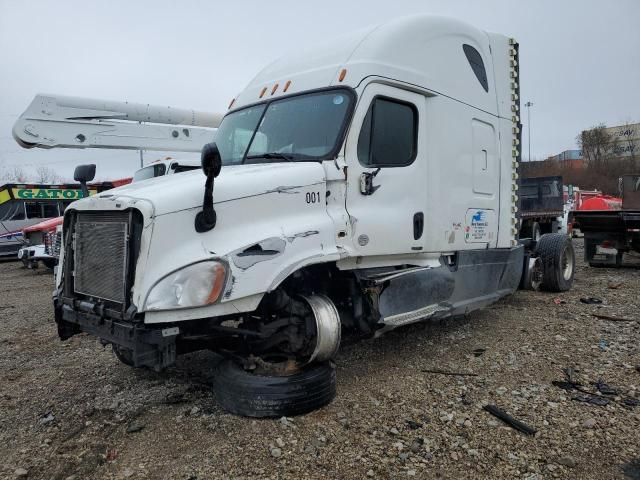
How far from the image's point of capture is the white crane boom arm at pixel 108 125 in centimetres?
931

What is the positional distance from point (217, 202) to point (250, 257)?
446 millimetres

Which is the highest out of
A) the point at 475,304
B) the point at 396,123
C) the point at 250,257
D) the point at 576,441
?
the point at 396,123

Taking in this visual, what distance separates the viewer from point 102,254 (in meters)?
3.72

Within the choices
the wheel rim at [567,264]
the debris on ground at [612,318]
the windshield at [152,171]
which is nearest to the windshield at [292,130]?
the debris on ground at [612,318]

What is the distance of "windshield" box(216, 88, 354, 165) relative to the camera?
171 inches

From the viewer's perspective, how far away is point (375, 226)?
4.47 m

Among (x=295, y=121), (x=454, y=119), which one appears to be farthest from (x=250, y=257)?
(x=454, y=119)

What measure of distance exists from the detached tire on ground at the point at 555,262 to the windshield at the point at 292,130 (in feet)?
18.0

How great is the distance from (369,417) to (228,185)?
2009mm

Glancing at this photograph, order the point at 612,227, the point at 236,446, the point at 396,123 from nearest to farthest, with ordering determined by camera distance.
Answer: the point at 236,446 < the point at 396,123 < the point at 612,227

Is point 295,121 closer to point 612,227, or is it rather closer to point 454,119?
point 454,119

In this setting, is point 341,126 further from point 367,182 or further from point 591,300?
point 591,300

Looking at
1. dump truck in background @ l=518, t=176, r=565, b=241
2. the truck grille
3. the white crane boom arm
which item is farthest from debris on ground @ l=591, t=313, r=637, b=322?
the white crane boom arm

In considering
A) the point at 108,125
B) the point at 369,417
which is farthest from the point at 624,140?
the point at 369,417
